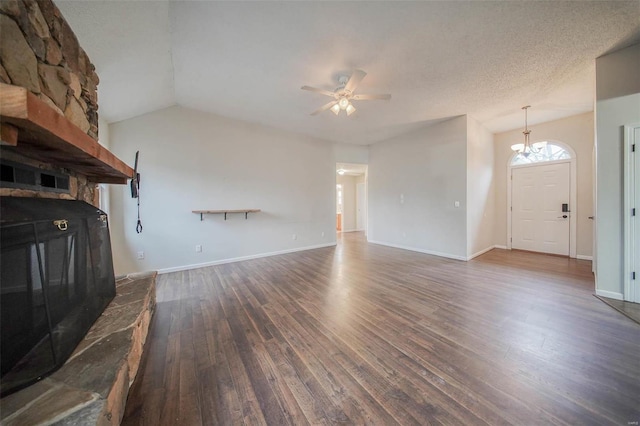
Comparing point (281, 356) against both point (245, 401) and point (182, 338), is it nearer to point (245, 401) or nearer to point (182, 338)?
point (245, 401)

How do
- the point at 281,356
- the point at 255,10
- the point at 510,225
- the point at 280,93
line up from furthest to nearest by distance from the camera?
1. the point at 510,225
2. the point at 280,93
3. the point at 255,10
4. the point at 281,356

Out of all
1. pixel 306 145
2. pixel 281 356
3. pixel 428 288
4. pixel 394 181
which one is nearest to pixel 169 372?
pixel 281 356

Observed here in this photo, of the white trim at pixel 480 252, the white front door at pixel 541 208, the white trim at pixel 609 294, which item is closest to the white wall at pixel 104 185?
the white trim at pixel 480 252

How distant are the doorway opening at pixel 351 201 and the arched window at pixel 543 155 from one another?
4.90 metres

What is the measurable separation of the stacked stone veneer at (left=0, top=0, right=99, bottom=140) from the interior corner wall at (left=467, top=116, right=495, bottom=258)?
5650mm

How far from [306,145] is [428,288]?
4.28 meters

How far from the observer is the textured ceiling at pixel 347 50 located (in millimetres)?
1960

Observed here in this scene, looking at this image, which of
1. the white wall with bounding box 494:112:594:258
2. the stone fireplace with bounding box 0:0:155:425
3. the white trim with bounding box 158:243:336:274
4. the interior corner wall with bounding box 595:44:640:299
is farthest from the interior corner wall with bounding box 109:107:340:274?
the white wall with bounding box 494:112:594:258

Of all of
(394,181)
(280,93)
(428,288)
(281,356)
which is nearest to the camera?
(281,356)

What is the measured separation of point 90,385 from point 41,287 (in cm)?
60

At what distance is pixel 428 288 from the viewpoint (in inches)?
122

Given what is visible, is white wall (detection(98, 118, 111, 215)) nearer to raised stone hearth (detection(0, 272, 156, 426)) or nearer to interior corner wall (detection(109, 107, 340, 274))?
interior corner wall (detection(109, 107, 340, 274))

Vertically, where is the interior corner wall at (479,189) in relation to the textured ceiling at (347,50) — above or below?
below

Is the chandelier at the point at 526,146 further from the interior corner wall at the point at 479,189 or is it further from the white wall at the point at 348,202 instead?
the white wall at the point at 348,202
